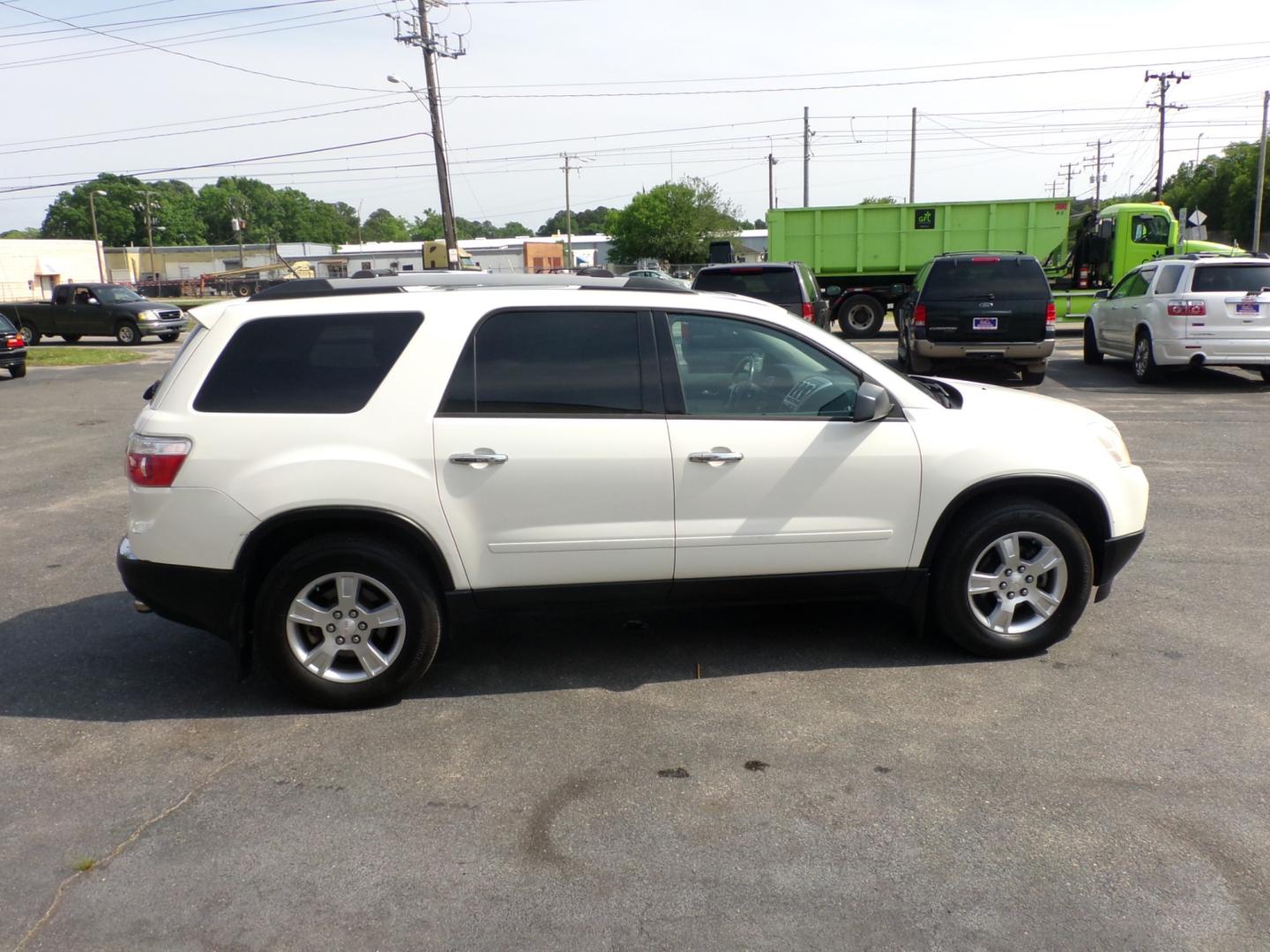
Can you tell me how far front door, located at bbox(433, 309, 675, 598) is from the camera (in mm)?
4508

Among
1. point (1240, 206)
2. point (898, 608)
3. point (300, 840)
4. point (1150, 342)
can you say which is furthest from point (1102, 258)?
point (1240, 206)

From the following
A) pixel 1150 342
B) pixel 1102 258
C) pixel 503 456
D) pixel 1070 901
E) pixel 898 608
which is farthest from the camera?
pixel 1102 258

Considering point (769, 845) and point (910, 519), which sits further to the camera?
point (910, 519)

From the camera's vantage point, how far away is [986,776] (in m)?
3.87

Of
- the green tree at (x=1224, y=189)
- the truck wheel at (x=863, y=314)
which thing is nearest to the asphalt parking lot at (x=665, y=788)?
the truck wheel at (x=863, y=314)

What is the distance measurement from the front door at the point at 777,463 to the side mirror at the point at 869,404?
9cm

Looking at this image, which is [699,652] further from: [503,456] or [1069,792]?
[1069,792]

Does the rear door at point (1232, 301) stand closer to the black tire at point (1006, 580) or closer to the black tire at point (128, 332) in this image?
the black tire at point (1006, 580)

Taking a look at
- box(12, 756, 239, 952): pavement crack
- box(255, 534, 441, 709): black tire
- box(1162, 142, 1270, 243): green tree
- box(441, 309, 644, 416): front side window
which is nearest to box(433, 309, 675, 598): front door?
box(441, 309, 644, 416): front side window

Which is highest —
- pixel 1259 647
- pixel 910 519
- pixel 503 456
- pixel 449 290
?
pixel 449 290

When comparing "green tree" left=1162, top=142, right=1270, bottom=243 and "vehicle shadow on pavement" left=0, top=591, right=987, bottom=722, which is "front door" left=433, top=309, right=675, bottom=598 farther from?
"green tree" left=1162, top=142, right=1270, bottom=243

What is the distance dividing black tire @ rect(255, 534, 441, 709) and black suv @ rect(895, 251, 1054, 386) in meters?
11.5

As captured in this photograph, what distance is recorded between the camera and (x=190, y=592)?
4477 mm

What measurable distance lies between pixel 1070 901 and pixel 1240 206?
6792cm
